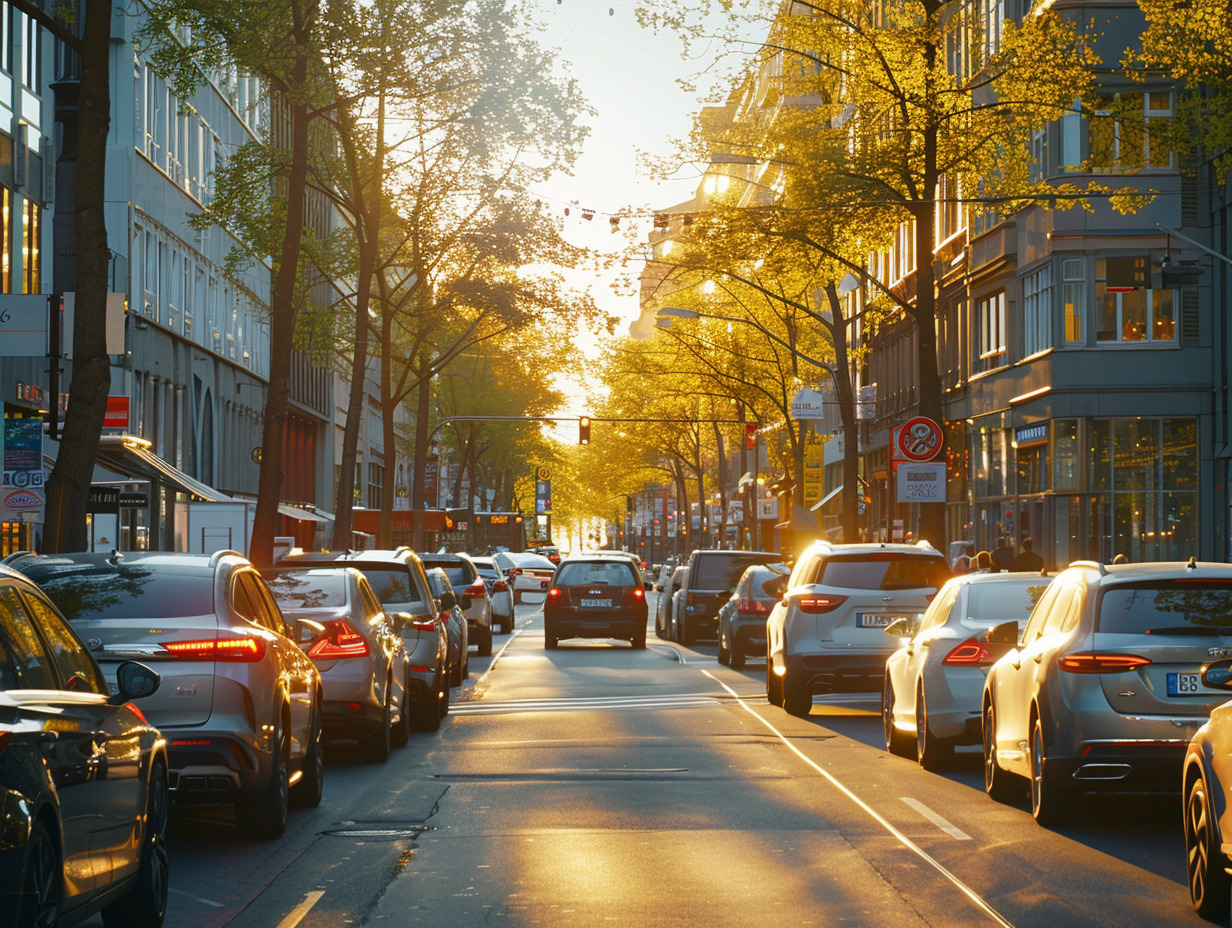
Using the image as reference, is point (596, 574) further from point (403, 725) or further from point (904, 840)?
point (904, 840)

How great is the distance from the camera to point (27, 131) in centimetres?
3478

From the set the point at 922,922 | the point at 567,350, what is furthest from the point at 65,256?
the point at 567,350

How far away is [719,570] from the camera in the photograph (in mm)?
36000

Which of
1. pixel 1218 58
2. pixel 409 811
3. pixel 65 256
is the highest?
pixel 1218 58

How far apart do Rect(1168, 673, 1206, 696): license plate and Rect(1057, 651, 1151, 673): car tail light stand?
166 millimetres

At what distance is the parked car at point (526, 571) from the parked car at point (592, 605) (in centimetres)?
3228

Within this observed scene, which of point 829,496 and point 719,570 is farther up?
point 829,496

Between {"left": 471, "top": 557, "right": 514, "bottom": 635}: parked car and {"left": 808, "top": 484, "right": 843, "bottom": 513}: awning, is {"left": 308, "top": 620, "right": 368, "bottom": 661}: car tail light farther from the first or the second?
{"left": 808, "top": 484, "right": 843, "bottom": 513}: awning

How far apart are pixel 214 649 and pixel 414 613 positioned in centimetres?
842

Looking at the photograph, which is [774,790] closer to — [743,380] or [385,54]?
[385,54]

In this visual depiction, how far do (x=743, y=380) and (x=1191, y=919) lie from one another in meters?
43.6

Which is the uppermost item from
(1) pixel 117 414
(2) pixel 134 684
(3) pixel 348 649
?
(1) pixel 117 414

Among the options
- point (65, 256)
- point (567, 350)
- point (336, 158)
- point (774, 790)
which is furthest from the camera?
point (567, 350)

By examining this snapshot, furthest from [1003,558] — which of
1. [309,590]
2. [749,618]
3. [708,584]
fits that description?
[309,590]
